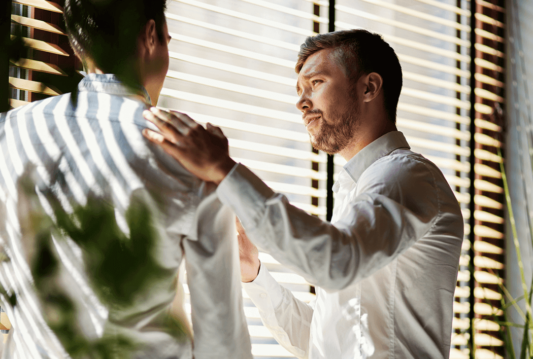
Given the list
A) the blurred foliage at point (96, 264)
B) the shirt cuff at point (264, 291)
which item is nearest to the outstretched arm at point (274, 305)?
the shirt cuff at point (264, 291)

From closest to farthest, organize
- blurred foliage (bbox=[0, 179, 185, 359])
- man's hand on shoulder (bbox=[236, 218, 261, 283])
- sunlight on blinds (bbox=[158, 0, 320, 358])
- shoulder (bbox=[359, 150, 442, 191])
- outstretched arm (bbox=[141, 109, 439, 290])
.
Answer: blurred foliage (bbox=[0, 179, 185, 359]) < outstretched arm (bbox=[141, 109, 439, 290]) < shoulder (bbox=[359, 150, 442, 191]) < man's hand on shoulder (bbox=[236, 218, 261, 283]) < sunlight on blinds (bbox=[158, 0, 320, 358])

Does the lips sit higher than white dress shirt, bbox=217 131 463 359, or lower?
higher

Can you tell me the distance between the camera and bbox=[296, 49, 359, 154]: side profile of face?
154 centimetres

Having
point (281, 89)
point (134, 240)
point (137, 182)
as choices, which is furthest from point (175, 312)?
point (281, 89)

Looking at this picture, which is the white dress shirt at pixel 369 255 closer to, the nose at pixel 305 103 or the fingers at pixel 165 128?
the fingers at pixel 165 128

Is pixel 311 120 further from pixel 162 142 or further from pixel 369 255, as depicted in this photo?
pixel 162 142

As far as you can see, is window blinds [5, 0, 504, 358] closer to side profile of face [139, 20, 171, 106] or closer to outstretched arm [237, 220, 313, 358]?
outstretched arm [237, 220, 313, 358]

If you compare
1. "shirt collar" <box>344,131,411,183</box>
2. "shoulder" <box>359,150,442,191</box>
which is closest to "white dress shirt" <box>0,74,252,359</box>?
"shoulder" <box>359,150,442,191</box>

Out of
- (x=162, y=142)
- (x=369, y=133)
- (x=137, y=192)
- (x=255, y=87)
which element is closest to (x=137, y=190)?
(x=137, y=192)

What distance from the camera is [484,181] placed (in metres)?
2.88

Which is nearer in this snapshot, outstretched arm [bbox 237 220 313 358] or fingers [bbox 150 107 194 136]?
fingers [bbox 150 107 194 136]

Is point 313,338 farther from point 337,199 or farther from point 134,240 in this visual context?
point 134,240

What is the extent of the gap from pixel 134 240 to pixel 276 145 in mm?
1662

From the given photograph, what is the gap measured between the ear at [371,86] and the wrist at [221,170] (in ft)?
2.48
